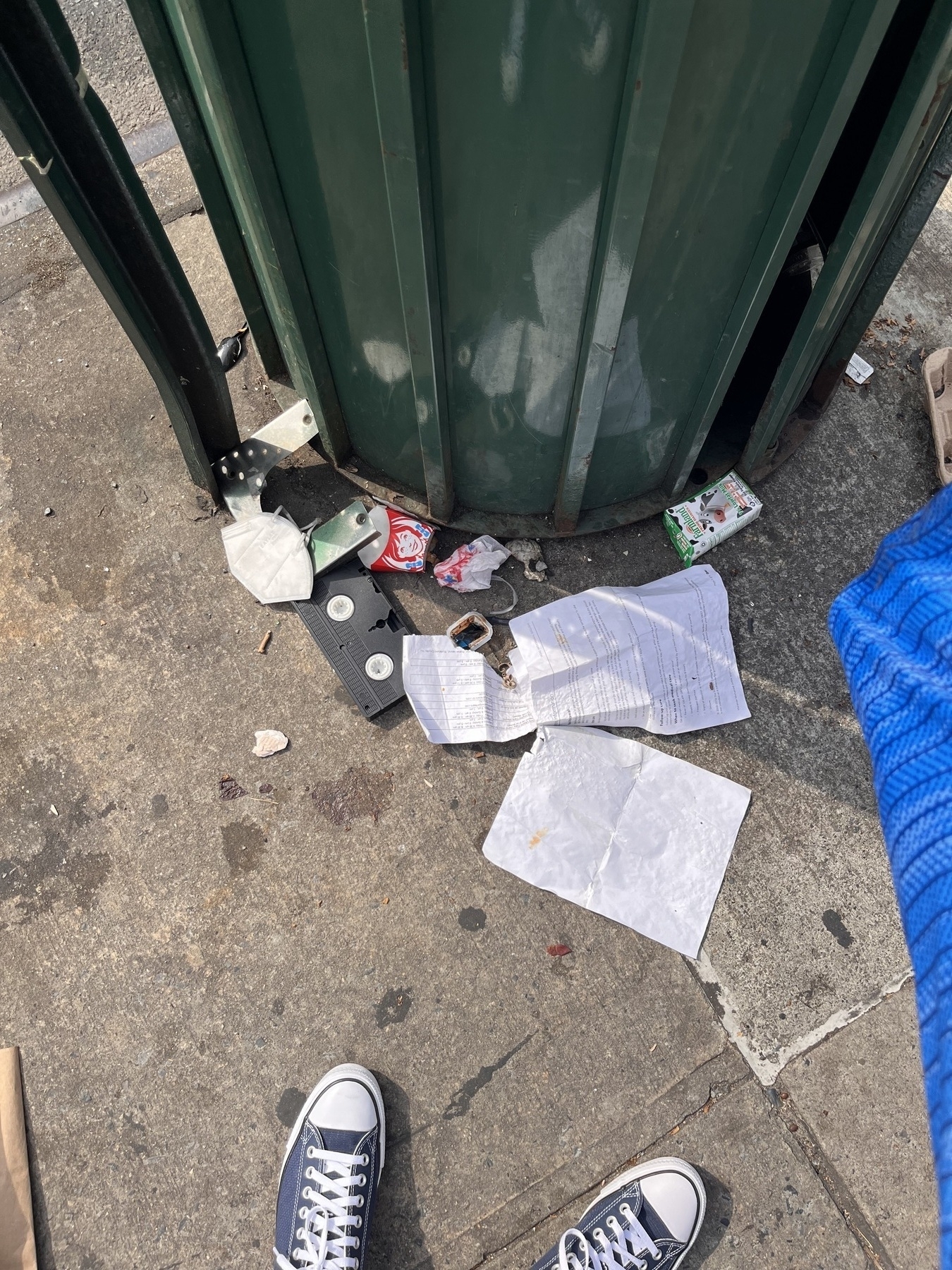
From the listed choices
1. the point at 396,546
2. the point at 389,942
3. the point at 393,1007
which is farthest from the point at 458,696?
the point at 393,1007

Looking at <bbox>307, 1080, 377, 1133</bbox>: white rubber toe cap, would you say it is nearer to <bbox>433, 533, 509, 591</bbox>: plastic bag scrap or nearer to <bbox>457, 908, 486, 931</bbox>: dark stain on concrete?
<bbox>457, 908, 486, 931</bbox>: dark stain on concrete

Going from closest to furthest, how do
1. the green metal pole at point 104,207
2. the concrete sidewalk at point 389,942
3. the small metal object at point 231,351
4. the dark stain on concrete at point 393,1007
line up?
1. the green metal pole at point 104,207
2. the concrete sidewalk at point 389,942
3. the dark stain on concrete at point 393,1007
4. the small metal object at point 231,351

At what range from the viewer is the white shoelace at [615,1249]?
67.1 inches

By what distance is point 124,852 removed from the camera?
203cm

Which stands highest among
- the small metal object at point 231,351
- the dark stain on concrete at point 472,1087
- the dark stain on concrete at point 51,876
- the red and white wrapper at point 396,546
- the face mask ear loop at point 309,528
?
the small metal object at point 231,351

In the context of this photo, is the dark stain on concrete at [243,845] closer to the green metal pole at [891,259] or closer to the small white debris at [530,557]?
the small white debris at [530,557]

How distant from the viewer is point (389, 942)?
1.96 metres

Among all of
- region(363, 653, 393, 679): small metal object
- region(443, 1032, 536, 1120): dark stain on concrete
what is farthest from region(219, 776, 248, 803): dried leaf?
region(443, 1032, 536, 1120): dark stain on concrete

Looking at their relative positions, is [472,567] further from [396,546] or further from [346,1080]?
[346,1080]

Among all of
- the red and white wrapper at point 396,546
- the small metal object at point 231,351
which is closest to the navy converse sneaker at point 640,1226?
the red and white wrapper at point 396,546

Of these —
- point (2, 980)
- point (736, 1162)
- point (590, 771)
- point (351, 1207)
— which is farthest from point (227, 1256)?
point (590, 771)

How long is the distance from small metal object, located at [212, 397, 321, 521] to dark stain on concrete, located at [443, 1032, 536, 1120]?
1607mm

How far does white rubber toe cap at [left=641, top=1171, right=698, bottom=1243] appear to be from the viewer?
1722 millimetres

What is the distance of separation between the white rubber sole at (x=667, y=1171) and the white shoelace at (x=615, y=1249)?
0.17 ft
